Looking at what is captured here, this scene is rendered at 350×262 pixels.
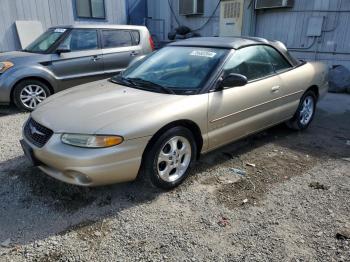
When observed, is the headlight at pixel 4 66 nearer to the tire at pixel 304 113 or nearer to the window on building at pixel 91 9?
the tire at pixel 304 113

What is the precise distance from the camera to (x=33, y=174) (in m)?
3.63

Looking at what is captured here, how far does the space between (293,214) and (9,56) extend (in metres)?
5.65

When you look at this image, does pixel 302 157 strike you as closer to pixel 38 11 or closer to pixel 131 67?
pixel 131 67

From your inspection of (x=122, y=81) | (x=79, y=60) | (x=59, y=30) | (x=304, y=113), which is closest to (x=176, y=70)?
(x=122, y=81)

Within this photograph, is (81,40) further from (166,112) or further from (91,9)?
(91,9)

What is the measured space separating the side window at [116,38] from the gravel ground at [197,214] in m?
3.57

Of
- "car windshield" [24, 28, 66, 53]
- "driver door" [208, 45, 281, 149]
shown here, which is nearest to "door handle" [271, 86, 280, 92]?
"driver door" [208, 45, 281, 149]

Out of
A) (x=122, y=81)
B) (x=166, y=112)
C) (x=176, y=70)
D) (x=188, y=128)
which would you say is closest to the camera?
(x=166, y=112)

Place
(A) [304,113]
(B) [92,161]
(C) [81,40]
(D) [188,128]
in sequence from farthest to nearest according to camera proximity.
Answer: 1. (C) [81,40]
2. (A) [304,113]
3. (D) [188,128]
4. (B) [92,161]

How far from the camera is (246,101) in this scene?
3.85 meters

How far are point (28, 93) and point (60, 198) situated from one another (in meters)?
3.60

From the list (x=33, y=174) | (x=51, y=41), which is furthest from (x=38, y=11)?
(x=33, y=174)

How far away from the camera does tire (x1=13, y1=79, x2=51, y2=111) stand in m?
5.98

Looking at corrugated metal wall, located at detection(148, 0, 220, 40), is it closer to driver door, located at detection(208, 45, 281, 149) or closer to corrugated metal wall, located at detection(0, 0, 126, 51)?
corrugated metal wall, located at detection(0, 0, 126, 51)
